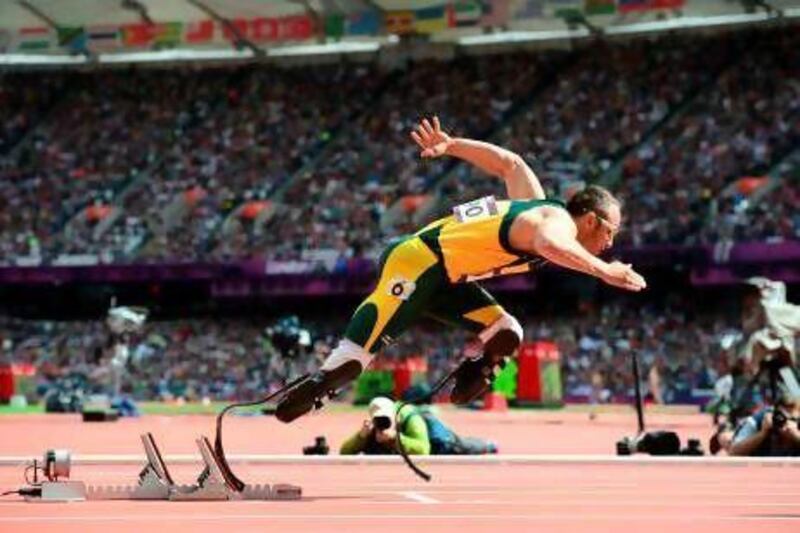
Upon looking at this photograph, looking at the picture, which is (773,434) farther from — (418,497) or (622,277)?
(622,277)

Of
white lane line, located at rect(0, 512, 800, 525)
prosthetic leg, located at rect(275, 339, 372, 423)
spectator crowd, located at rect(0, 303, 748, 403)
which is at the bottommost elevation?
spectator crowd, located at rect(0, 303, 748, 403)

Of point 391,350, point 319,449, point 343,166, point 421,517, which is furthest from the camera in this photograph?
point 343,166

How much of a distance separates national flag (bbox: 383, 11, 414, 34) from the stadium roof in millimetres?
31

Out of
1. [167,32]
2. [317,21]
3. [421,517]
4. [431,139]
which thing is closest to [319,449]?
[431,139]

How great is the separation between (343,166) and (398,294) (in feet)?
137

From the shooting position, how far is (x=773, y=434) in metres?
13.7

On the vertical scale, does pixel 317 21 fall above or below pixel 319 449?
above

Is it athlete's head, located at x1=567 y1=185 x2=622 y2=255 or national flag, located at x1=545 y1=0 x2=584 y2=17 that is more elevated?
national flag, located at x1=545 y1=0 x2=584 y2=17

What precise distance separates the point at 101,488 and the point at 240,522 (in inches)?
74.5

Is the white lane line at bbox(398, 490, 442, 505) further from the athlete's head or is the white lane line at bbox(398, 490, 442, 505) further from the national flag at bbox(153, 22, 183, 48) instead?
the national flag at bbox(153, 22, 183, 48)

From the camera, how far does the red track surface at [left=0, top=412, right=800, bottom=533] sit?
691cm

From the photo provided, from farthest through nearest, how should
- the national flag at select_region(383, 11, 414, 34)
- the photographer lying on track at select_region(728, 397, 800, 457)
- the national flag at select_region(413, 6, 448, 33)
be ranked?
the national flag at select_region(383, 11, 414, 34)
the national flag at select_region(413, 6, 448, 33)
the photographer lying on track at select_region(728, 397, 800, 457)

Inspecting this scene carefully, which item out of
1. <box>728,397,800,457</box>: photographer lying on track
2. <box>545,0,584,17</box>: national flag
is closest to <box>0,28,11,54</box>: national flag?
<box>545,0,584,17</box>: national flag

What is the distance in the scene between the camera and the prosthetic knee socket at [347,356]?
28.8 feet
